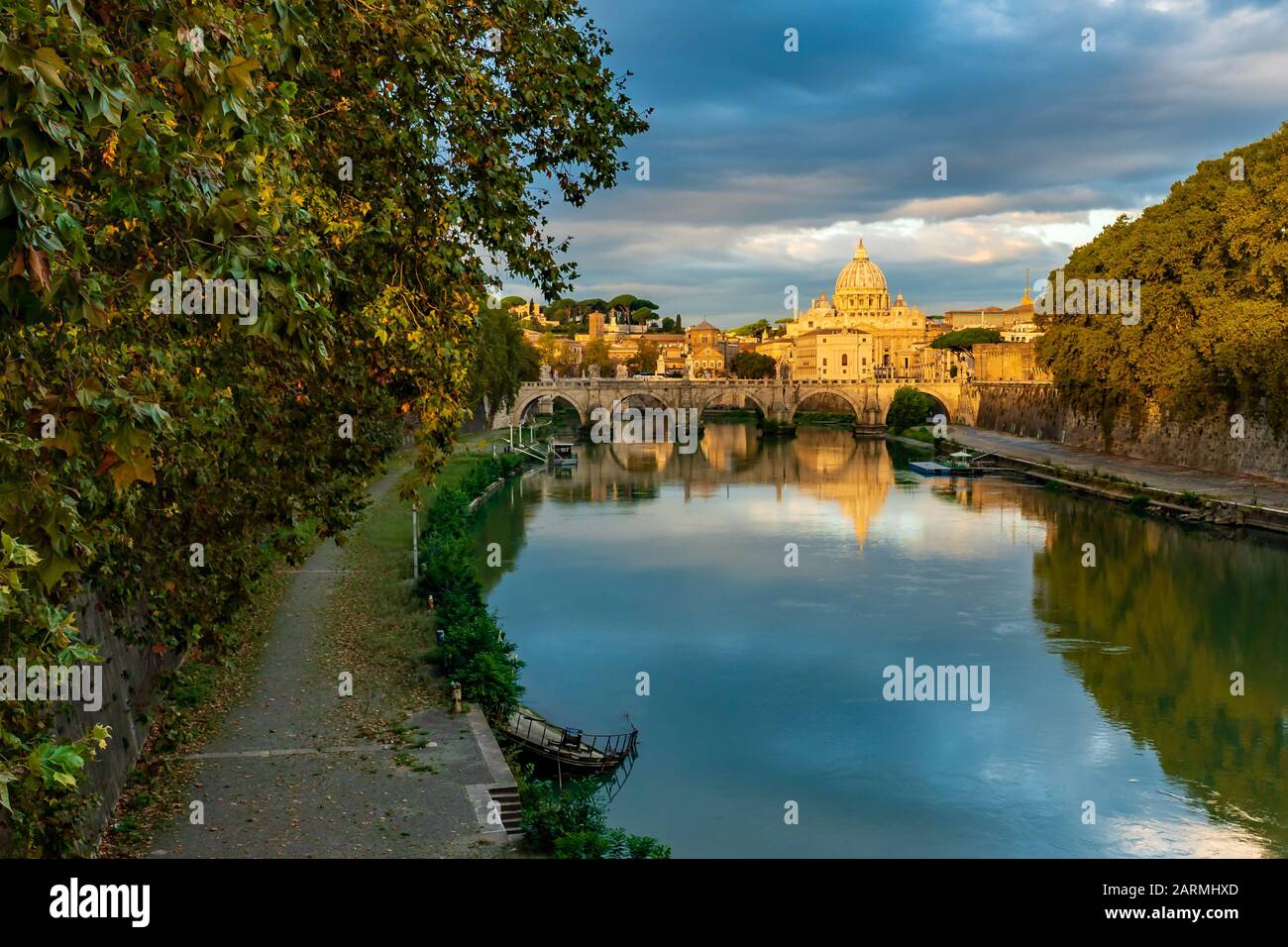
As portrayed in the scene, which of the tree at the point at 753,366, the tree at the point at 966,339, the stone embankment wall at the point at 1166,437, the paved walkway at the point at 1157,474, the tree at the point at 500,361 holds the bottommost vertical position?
the paved walkway at the point at 1157,474

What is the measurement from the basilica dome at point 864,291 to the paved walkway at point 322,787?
143048 mm

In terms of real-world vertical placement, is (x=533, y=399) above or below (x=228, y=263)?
above

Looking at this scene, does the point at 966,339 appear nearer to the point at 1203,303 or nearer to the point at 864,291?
the point at 864,291

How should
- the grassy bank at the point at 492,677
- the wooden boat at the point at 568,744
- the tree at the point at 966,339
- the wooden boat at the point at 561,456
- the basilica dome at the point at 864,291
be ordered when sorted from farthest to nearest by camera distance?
the basilica dome at the point at 864,291
the tree at the point at 966,339
the wooden boat at the point at 561,456
the wooden boat at the point at 568,744
the grassy bank at the point at 492,677

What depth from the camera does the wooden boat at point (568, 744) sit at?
14.8m

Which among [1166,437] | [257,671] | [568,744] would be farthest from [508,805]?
[1166,437]

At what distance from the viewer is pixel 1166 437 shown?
43.8 m

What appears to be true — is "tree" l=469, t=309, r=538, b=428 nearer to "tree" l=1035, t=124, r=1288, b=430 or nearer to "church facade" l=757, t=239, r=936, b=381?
"tree" l=1035, t=124, r=1288, b=430

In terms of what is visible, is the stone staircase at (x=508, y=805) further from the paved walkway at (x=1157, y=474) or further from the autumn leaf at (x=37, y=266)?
the paved walkway at (x=1157, y=474)

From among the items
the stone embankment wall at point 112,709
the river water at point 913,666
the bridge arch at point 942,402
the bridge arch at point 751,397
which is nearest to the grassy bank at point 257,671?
the stone embankment wall at point 112,709

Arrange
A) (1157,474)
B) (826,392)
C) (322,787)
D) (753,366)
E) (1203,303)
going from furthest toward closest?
(753,366) < (826,392) < (1157,474) < (1203,303) < (322,787)

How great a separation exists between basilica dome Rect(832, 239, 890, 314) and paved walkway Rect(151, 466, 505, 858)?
14305cm

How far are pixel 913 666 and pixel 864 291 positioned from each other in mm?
138082
